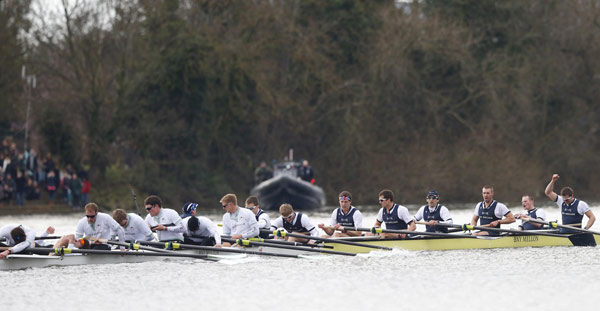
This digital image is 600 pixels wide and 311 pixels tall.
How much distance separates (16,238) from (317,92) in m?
29.4

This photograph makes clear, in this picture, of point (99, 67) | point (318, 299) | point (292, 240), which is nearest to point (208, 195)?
point (99, 67)

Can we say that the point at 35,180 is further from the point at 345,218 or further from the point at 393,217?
the point at 393,217

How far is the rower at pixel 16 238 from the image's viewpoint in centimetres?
1947

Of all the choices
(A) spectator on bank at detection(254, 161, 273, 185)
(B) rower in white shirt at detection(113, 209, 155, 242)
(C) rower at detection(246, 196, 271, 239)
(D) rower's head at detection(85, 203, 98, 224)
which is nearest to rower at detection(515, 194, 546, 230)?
(C) rower at detection(246, 196, 271, 239)

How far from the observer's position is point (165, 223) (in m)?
21.3

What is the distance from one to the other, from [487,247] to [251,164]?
996 inches

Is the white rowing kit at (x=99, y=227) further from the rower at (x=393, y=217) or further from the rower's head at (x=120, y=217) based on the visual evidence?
the rower at (x=393, y=217)

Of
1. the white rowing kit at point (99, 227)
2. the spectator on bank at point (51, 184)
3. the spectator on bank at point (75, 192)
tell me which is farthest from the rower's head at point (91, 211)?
the spectator on bank at point (75, 192)

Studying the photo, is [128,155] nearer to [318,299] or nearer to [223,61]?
[223,61]

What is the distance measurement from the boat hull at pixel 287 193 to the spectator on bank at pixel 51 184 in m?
7.87

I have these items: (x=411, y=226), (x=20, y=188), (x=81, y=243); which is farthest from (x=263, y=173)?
(x=81, y=243)

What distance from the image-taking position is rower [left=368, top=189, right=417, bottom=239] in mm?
Answer: 22797

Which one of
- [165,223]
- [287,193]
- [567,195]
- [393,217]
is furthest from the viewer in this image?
[287,193]

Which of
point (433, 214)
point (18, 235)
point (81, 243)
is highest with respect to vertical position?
point (433, 214)
